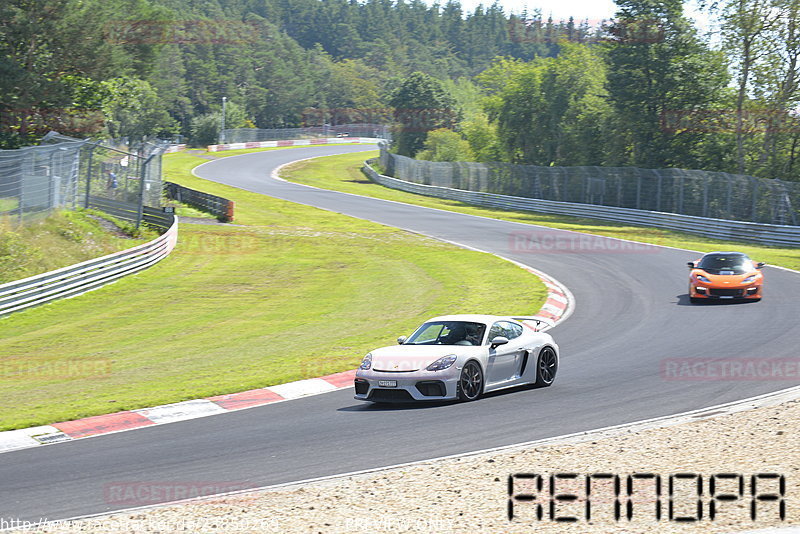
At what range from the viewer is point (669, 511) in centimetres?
744

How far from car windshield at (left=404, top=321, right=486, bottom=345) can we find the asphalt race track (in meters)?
0.93

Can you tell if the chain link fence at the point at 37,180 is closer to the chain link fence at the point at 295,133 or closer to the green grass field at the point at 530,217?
the green grass field at the point at 530,217

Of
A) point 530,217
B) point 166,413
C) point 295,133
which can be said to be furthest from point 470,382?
point 295,133

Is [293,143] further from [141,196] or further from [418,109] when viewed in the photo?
[141,196]

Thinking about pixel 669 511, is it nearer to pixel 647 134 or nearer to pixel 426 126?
pixel 647 134

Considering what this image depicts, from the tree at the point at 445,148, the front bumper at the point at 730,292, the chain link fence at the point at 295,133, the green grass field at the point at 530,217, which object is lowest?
the front bumper at the point at 730,292

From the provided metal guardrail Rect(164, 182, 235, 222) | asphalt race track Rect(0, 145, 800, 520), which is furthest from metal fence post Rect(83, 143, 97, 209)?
asphalt race track Rect(0, 145, 800, 520)

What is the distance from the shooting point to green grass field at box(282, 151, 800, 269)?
118ft

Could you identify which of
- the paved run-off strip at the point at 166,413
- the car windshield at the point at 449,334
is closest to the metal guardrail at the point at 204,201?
the paved run-off strip at the point at 166,413

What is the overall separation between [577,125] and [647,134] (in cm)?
848

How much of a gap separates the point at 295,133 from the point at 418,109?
4605 centimetres

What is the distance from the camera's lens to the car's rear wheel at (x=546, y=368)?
14094 millimetres

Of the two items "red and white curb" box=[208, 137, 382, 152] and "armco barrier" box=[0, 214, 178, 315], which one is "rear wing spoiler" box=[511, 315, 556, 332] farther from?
"red and white curb" box=[208, 137, 382, 152]

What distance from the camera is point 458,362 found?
1274 cm
